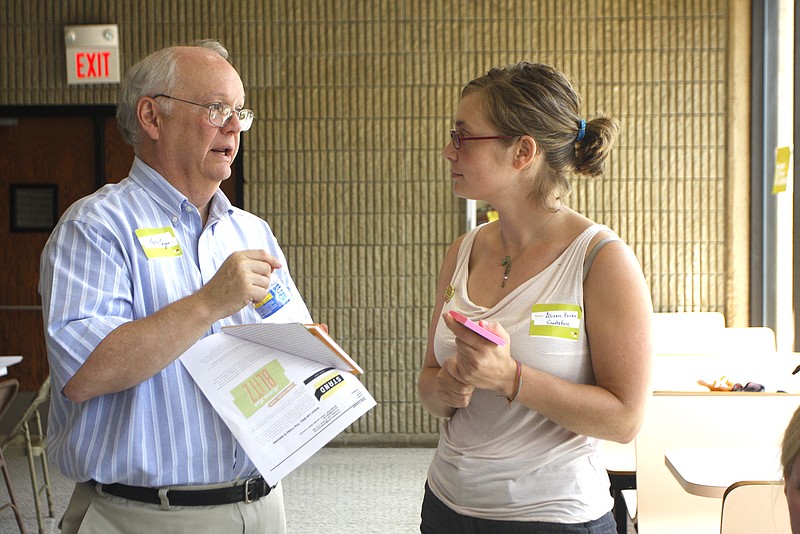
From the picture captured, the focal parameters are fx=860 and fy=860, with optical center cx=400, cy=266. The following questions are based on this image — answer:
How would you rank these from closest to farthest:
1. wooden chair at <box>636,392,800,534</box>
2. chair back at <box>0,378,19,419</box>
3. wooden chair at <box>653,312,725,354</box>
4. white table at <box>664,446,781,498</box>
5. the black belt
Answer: the black belt < white table at <box>664,446,781,498</box> < wooden chair at <box>636,392,800,534</box> < chair back at <box>0,378,19,419</box> < wooden chair at <box>653,312,725,354</box>

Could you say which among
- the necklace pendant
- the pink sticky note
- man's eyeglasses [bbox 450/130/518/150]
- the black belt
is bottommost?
the black belt

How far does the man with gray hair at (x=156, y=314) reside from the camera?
158cm

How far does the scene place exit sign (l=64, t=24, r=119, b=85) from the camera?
6.07m

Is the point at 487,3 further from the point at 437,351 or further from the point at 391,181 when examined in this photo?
the point at 437,351

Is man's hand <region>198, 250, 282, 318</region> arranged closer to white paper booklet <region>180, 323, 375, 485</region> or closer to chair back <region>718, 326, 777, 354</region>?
white paper booklet <region>180, 323, 375, 485</region>

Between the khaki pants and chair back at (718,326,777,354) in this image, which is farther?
chair back at (718,326,777,354)

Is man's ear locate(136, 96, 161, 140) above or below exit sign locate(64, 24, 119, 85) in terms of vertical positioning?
below

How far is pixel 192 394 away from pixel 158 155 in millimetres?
532

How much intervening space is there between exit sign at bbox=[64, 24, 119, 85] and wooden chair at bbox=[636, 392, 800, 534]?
4669 mm

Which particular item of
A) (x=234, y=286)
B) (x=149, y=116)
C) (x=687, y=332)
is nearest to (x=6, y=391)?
(x=149, y=116)

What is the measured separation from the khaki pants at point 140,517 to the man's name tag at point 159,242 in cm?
48

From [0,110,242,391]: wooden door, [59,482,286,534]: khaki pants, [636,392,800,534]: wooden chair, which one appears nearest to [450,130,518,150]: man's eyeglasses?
[59,482,286,534]: khaki pants

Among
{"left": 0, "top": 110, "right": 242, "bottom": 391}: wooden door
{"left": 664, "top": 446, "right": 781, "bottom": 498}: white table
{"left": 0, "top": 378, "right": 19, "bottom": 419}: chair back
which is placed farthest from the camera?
A: {"left": 0, "top": 110, "right": 242, "bottom": 391}: wooden door

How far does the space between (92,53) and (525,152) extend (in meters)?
5.04
